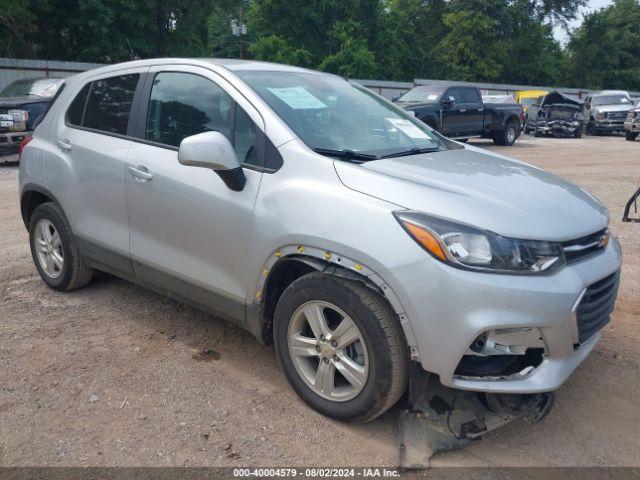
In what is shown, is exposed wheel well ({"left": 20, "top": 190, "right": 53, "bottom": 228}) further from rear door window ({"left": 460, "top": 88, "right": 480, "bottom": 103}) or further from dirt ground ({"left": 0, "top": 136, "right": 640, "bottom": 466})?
rear door window ({"left": 460, "top": 88, "right": 480, "bottom": 103})

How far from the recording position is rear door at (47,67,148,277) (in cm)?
404

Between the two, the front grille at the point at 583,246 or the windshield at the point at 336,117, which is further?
the windshield at the point at 336,117

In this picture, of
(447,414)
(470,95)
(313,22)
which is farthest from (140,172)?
(313,22)

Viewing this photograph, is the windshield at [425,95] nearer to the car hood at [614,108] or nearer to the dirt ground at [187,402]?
the car hood at [614,108]

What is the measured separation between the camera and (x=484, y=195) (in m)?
2.92

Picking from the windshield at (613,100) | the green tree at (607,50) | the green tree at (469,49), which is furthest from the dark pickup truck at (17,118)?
the green tree at (607,50)

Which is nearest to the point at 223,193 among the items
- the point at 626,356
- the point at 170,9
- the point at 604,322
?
the point at 604,322

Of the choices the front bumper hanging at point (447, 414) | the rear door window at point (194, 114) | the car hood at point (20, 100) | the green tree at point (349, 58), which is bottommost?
the front bumper hanging at point (447, 414)

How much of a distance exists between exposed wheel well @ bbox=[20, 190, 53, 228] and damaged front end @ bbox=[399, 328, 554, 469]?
3.37m

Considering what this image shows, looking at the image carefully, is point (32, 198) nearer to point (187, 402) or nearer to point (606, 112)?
point (187, 402)

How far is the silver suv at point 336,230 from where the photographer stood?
2.67m

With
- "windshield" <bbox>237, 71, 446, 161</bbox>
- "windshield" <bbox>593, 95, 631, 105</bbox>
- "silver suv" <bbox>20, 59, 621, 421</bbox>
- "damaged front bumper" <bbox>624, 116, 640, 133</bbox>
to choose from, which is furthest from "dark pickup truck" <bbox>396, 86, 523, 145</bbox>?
"silver suv" <bbox>20, 59, 621, 421</bbox>

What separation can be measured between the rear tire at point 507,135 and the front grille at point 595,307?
17.3m

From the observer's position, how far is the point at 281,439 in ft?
9.75
